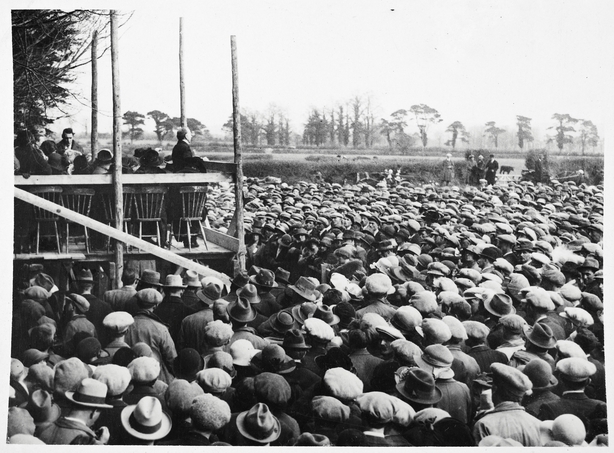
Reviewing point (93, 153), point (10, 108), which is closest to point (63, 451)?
point (93, 153)

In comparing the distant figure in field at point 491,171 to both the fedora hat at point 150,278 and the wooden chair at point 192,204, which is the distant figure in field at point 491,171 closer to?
the wooden chair at point 192,204

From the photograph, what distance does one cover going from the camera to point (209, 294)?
678cm

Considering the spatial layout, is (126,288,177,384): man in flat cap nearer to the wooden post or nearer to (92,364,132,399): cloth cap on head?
(92,364,132,399): cloth cap on head

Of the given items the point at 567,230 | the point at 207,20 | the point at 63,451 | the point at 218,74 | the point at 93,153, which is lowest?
the point at 63,451

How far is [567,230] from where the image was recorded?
7.18 m

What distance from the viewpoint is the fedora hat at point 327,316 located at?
661 centimetres

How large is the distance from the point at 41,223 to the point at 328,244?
263 centimetres

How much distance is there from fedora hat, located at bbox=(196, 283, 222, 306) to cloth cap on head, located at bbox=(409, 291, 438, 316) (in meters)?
1.73

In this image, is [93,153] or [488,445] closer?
[488,445]

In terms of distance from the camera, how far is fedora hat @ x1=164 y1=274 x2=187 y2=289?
22.3 feet

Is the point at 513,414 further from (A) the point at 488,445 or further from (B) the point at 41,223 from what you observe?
(B) the point at 41,223

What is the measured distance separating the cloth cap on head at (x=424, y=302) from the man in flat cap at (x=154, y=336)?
213 centimetres

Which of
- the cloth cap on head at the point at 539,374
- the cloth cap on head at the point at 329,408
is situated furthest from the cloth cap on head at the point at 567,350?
the cloth cap on head at the point at 329,408

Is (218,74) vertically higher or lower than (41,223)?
higher
